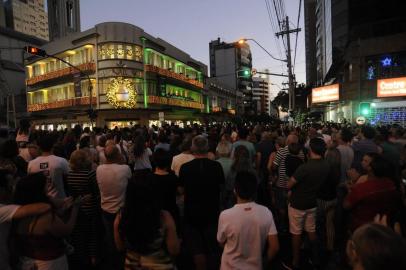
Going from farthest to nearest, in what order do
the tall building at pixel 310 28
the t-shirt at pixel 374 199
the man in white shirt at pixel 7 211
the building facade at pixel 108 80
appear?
the tall building at pixel 310 28 < the building facade at pixel 108 80 < the t-shirt at pixel 374 199 < the man in white shirt at pixel 7 211

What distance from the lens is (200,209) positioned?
172 inches

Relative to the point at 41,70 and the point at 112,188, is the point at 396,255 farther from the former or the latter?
the point at 41,70

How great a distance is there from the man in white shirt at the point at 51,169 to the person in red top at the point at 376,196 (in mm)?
4419

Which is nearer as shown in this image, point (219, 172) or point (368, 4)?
point (219, 172)

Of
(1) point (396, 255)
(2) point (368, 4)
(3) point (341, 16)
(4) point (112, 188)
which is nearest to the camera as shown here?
(1) point (396, 255)

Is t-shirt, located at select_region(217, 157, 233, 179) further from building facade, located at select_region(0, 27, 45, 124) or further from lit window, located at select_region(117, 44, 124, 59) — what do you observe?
building facade, located at select_region(0, 27, 45, 124)

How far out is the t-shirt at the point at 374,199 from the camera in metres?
3.60

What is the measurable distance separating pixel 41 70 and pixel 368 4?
42.8 metres

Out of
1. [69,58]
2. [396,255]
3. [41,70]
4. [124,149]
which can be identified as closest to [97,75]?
[69,58]

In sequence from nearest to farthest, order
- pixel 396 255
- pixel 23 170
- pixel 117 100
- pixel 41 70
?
pixel 396 255 < pixel 23 170 < pixel 117 100 < pixel 41 70

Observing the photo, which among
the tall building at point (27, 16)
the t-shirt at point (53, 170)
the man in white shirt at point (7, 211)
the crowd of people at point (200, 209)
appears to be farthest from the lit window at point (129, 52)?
the tall building at point (27, 16)

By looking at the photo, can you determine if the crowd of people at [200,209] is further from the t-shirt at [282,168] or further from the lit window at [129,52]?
the lit window at [129,52]

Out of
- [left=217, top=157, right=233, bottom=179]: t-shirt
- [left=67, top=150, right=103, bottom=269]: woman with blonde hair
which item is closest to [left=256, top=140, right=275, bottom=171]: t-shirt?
[left=217, top=157, right=233, bottom=179]: t-shirt

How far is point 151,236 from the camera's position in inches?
110
